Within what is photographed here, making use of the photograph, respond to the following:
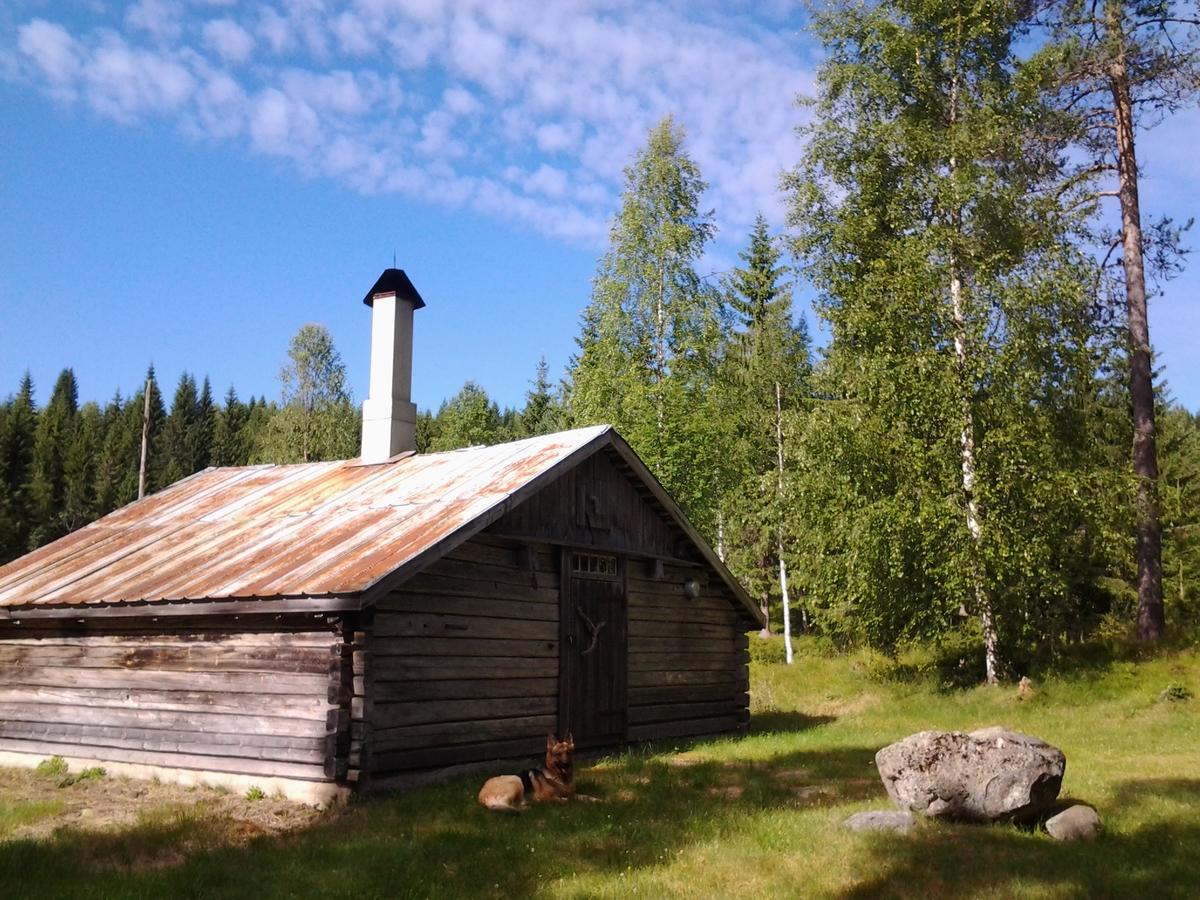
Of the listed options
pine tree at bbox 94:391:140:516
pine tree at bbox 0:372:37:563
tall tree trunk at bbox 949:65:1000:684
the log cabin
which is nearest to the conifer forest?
tall tree trunk at bbox 949:65:1000:684

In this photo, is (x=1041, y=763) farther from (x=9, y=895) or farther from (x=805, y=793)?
(x=9, y=895)

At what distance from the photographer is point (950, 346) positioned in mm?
22406

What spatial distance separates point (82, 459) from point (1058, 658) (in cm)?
7479

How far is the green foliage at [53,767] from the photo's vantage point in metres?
13.7

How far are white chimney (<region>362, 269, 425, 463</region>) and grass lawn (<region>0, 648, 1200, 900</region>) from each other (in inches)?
280

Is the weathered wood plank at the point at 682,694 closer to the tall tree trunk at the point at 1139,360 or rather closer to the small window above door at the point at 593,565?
the small window above door at the point at 593,565

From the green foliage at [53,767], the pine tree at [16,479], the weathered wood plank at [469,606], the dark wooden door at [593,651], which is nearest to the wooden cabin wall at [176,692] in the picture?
the green foliage at [53,767]

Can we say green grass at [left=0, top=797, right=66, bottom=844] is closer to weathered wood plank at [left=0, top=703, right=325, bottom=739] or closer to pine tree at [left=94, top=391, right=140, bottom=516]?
weathered wood plank at [left=0, top=703, right=325, bottom=739]

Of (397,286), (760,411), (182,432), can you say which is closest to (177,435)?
(182,432)

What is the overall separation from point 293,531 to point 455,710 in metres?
3.84

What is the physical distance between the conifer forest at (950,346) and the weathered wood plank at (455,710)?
31.9 feet

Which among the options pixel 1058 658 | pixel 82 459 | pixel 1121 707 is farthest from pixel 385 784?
pixel 82 459

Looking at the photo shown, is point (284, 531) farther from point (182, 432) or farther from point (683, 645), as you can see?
point (182, 432)

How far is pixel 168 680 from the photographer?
13.1 metres
